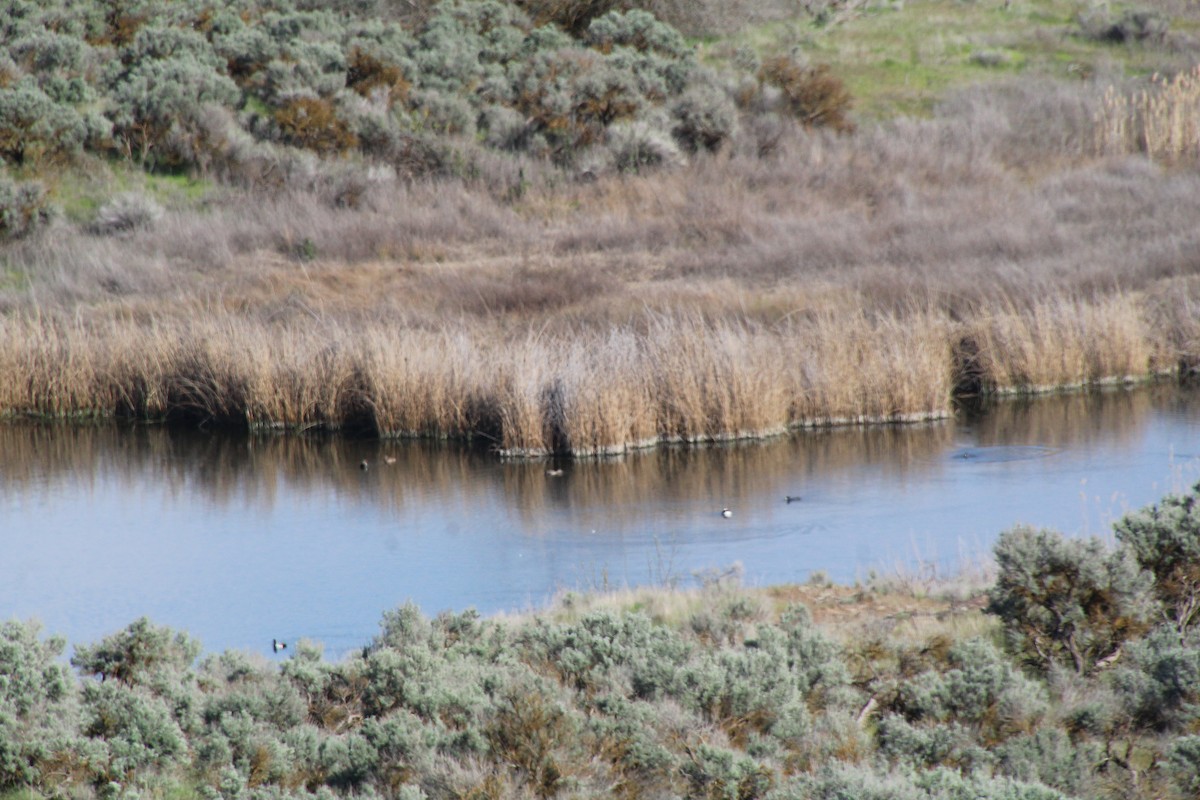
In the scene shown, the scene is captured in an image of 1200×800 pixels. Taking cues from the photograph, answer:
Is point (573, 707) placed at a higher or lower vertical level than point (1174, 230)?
lower

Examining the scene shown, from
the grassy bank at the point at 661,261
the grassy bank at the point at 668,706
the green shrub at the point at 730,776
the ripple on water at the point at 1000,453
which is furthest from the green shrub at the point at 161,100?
the green shrub at the point at 730,776

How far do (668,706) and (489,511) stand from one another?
28.8 ft

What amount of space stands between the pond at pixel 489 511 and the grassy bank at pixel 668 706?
3.43 m

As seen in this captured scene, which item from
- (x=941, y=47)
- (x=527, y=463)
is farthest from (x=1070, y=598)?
(x=941, y=47)

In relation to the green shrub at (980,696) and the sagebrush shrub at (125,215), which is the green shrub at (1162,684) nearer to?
the green shrub at (980,696)

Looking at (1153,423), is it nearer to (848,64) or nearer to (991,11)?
(848,64)

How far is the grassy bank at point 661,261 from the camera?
1739 cm

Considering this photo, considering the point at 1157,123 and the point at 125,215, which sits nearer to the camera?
the point at 125,215

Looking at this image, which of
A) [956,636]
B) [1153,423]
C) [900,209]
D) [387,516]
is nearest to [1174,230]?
[900,209]

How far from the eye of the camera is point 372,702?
6473mm

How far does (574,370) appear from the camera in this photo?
53.4 ft

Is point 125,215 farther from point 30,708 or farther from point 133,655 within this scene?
point 30,708

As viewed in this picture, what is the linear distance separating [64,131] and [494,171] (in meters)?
8.39

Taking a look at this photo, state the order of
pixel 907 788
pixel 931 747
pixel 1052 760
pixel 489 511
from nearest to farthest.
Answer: pixel 907 788, pixel 1052 760, pixel 931 747, pixel 489 511
